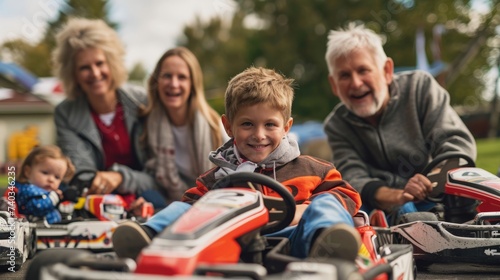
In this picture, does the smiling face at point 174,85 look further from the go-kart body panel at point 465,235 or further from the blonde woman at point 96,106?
the go-kart body panel at point 465,235

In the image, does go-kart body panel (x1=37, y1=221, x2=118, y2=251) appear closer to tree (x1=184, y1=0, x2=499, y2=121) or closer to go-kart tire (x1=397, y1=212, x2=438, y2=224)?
go-kart tire (x1=397, y1=212, x2=438, y2=224)

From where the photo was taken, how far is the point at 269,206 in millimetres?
2598

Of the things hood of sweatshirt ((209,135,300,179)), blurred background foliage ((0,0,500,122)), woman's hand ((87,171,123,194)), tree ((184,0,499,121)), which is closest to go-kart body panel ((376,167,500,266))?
hood of sweatshirt ((209,135,300,179))

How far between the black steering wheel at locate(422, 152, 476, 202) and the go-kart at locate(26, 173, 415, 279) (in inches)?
42.7

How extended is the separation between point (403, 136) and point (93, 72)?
7.64 ft

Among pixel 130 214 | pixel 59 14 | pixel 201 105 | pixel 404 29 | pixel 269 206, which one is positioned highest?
pixel 59 14

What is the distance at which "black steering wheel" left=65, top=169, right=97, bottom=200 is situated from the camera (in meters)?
4.80

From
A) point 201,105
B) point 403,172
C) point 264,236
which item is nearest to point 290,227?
point 264,236

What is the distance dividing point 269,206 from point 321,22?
71.4 ft

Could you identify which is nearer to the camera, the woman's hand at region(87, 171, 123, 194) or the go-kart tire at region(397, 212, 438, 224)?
the go-kart tire at region(397, 212, 438, 224)

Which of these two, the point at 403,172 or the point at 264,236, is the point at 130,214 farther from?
the point at 264,236

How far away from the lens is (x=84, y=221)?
4414 millimetres

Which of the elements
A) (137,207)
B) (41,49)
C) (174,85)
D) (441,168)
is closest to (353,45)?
(441,168)

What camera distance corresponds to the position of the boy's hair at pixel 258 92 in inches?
112
